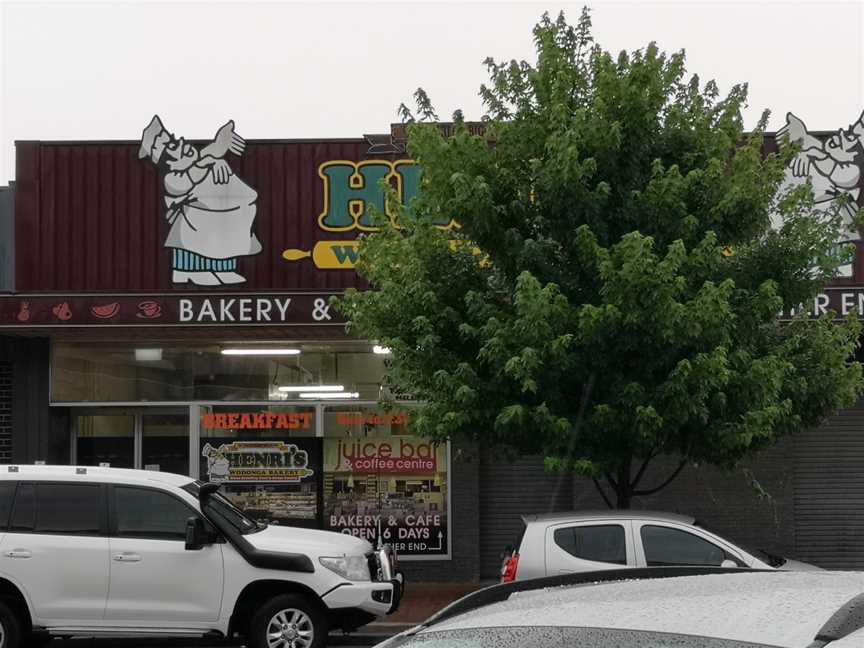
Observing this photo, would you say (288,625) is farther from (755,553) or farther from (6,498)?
(755,553)

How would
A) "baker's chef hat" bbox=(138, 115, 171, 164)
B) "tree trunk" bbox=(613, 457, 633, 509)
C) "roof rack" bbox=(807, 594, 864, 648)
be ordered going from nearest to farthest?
"roof rack" bbox=(807, 594, 864, 648) < "tree trunk" bbox=(613, 457, 633, 509) < "baker's chef hat" bbox=(138, 115, 171, 164)

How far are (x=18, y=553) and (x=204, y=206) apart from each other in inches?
A: 288

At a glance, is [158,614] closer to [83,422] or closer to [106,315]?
[106,315]

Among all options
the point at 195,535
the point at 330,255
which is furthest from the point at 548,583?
the point at 330,255

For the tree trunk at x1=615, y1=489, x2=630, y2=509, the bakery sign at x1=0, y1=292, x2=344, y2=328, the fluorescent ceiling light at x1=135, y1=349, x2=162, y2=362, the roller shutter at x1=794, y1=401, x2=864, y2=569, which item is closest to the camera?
the tree trunk at x1=615, y1=489, x2=630, y2=509

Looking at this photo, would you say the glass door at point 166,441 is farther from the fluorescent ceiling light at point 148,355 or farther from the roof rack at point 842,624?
the roof rack at point 842,624

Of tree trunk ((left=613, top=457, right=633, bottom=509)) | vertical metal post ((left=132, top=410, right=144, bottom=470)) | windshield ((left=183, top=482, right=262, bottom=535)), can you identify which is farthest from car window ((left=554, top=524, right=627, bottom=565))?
vertical metal post ((left=132, top=410, right=144, bottom=470))

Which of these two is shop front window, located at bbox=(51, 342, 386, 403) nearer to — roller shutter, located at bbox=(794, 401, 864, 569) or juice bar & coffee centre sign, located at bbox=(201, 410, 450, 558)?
juice bar & coffee centre sign, located at bbox=(201, 410, 450, 558)

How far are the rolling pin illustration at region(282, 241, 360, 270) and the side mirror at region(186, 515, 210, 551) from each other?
6.60 metres

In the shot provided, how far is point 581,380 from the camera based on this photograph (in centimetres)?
1212

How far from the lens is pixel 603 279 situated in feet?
38.4

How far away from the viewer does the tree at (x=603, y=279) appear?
11531 mm

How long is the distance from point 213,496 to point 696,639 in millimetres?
9794

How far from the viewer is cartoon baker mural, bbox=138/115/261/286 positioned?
16750mm
